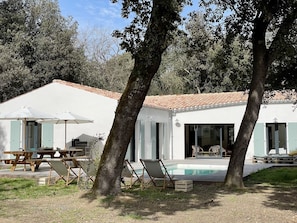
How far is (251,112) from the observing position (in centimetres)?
1127

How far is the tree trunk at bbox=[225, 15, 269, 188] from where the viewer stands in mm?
11203

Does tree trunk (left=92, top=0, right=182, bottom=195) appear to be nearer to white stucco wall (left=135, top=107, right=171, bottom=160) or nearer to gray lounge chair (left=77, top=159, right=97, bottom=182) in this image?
gray lounge chair (left=77, top=159, right=97, bottom=182)

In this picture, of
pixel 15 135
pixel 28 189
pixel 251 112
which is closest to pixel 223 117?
pixel 15 135

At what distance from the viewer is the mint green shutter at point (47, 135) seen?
21.5 metres

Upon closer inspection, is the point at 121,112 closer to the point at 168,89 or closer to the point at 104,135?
the point at 104,135

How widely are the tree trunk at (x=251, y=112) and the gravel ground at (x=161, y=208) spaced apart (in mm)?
1205

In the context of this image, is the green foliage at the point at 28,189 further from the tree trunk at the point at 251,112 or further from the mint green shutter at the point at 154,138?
the mint green shutter at the point at 154,138

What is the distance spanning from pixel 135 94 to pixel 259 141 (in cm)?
1777

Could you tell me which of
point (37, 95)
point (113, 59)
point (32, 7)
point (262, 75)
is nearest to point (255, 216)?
point (262, 75)

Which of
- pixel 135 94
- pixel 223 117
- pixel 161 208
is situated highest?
pixel 223 117

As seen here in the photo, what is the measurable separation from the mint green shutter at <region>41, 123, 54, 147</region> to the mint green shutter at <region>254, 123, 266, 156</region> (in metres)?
12.7

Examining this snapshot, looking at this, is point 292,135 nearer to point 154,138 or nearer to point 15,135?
point 154,138

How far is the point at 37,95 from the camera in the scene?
874 inches

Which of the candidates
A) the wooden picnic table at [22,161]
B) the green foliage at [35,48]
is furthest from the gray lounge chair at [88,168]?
the green foliage at [35,48]
